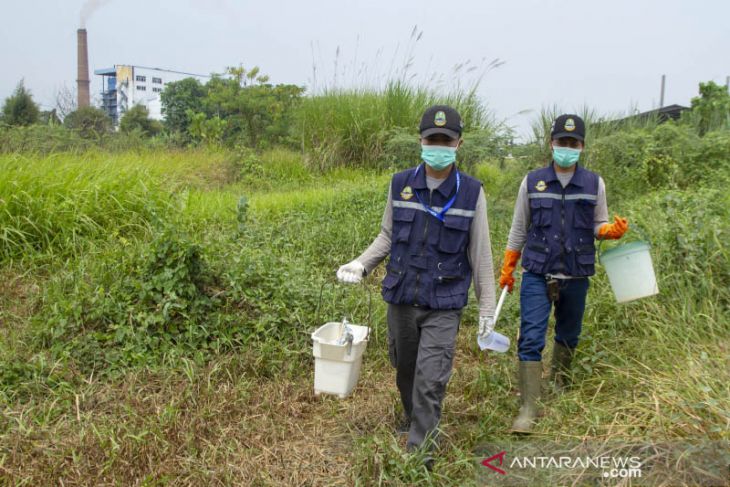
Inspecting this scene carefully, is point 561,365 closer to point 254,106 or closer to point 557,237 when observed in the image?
point 557,237

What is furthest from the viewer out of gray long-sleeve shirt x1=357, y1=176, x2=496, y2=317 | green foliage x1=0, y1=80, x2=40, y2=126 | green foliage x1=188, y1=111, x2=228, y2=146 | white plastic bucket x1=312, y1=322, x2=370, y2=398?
green foliage x1=0, y1=80, x2=40, y2=126

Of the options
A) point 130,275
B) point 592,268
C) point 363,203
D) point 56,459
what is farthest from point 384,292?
point 363,203

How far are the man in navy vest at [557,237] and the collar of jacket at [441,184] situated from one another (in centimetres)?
77

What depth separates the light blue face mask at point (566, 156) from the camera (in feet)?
11.5

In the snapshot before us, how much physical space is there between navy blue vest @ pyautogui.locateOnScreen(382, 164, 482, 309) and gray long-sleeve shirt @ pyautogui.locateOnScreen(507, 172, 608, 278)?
0.73 meters

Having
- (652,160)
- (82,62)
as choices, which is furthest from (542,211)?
(82,62)

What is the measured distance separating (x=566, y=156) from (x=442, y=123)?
37.7 inches

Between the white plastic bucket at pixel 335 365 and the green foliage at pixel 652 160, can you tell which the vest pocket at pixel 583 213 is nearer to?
the white plastic bucket at pixel 335 365

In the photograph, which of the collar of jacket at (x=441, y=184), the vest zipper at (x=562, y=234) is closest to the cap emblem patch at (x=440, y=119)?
the collar of jacket at (x=441, y=184)

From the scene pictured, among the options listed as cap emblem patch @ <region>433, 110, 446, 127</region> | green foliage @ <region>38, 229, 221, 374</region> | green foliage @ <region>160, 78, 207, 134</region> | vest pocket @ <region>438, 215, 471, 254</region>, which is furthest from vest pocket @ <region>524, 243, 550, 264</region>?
green foliage @ <region>160, 78, 207, 134</region>

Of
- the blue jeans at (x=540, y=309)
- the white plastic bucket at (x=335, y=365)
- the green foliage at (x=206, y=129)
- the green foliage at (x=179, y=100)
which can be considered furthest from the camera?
the green foliage at (x=179, y=100)

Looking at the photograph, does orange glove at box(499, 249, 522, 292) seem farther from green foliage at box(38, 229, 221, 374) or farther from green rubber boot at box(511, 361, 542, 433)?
green foliage at box(38, 229, 221, 374)

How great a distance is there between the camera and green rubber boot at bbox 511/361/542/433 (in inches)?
133

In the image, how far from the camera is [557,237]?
3.53 m
